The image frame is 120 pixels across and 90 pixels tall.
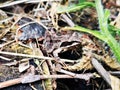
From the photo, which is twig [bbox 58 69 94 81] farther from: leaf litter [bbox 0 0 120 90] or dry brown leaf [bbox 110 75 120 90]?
dry brown leaf [bbox 110 75 120 90]

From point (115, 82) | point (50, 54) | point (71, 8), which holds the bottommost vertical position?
point (115, 82)

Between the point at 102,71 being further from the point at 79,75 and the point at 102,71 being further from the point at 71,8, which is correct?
the point at 71,8

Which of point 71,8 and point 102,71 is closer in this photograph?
point 102,71

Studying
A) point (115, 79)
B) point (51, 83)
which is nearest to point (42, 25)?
point (51, 83)

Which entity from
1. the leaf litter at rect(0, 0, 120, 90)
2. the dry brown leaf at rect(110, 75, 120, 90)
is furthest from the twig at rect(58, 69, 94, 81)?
the dry brown leaf at rect(110, 75, 120, 90)

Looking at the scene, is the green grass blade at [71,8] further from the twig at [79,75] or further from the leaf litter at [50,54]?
the twig at [79,75]

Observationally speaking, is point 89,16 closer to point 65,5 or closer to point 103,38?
point 65,5

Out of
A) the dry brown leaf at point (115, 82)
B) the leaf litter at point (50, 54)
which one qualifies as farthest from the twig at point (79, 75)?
the dry brown leaf at point (115, 82)

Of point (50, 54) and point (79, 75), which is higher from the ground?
point (50, 54)

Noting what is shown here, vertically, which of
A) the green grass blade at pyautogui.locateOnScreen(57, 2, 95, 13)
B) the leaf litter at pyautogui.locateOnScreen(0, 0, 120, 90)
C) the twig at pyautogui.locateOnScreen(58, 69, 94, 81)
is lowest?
the twig at pyautogui.locateOnScreen(58, 69, 94, 81)

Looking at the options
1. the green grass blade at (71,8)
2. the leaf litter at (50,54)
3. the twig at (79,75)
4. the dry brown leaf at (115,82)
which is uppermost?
the green grass blade at (71,8)

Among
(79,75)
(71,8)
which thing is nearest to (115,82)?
(79,75)

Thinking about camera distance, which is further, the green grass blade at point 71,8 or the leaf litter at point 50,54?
the green grass blade at point 71,8
